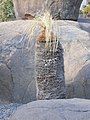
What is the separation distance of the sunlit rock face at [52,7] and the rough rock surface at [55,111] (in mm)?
4298

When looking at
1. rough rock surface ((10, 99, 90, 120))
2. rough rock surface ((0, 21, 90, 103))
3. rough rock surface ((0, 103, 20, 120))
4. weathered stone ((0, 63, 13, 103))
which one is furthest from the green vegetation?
rough rock surface ((10, 99, 90, 120))

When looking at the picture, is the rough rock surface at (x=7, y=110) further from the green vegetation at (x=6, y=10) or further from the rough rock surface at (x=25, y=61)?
the green vegetation at (x=6, y=10)

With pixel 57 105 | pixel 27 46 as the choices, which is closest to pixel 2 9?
pixel 27 46

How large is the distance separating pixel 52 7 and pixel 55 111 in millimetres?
4767

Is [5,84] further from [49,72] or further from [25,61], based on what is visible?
[49,72]

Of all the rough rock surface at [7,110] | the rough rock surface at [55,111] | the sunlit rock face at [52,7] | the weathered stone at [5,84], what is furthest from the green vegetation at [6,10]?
the rough rock surface at [55,111]

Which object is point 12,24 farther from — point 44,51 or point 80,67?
point 44,51

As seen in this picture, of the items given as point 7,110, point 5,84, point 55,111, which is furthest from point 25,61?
point 55,111

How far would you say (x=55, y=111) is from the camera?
352 centimetres

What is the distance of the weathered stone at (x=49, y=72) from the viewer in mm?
5434

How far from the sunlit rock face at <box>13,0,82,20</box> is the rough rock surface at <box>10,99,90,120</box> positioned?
14.1ft

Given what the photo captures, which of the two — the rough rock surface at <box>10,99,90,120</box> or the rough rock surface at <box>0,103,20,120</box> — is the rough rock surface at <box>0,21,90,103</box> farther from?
the rough rock surface at <box>10,99,90,120</box>

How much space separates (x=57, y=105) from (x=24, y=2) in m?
5.30

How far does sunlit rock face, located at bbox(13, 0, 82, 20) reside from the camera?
26.5ft
